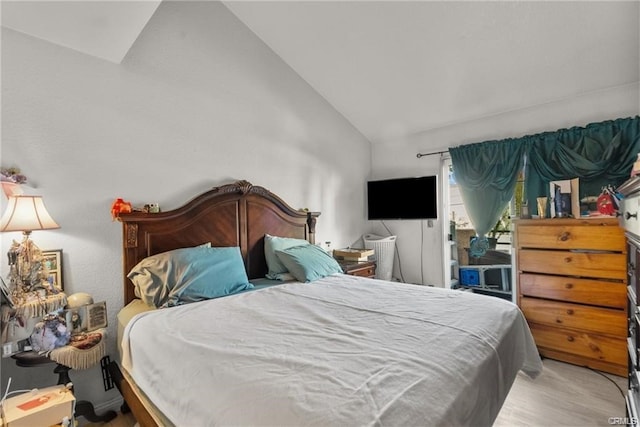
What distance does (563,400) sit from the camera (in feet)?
6.75

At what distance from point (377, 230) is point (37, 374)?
363 centimetres

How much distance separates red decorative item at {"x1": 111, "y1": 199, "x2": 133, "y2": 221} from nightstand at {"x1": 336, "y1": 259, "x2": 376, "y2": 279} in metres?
2.00

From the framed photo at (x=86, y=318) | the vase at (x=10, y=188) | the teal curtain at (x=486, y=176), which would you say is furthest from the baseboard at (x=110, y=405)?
the teal curtain at (x=486, y=176)

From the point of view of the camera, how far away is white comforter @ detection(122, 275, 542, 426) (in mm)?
846

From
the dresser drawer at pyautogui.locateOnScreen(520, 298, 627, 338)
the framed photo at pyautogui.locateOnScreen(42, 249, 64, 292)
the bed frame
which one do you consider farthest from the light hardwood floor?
the bed frame

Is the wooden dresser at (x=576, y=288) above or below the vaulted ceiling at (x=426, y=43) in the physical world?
below

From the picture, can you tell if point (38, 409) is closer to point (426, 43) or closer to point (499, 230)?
point (426, 43)

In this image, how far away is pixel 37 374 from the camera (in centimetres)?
179

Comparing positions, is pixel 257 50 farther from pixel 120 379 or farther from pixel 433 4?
pixel 120 379

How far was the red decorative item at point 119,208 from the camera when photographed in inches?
81.3

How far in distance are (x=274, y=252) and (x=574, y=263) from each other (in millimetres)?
2530

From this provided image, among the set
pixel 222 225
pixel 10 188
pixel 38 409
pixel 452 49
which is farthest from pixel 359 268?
pixel 10 188

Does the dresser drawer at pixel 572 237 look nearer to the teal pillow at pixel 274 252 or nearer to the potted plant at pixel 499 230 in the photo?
the potted plant at pixel 499 230

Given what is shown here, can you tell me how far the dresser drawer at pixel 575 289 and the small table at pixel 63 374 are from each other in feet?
11.1
